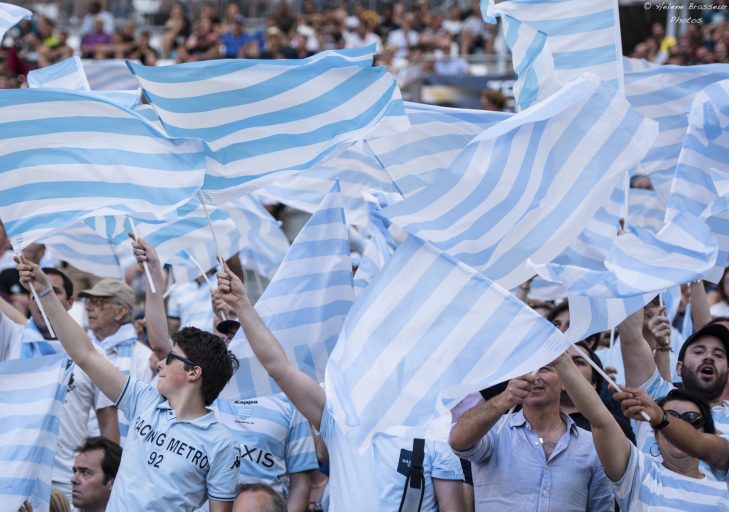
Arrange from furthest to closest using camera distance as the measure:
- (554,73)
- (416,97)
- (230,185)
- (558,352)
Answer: (416,97)
(554,73)
(230,185)
(558,352)

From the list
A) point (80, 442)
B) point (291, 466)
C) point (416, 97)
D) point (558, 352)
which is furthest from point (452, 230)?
point (416, 97)

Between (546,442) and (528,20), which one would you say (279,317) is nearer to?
(546,442)

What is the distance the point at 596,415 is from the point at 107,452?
97.3 inches

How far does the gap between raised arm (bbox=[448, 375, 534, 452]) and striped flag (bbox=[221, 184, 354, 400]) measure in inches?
42.1

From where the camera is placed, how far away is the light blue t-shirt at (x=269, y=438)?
18.4ft

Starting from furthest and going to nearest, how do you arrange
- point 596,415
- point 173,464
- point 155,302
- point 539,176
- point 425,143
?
1. point 425,143
2. point 155,302
3. point 173,464
4. point 539,176
5. point 596,415

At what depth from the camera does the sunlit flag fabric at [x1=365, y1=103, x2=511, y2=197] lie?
615 centimetres

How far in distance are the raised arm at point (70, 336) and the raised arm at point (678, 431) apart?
88.2 inches

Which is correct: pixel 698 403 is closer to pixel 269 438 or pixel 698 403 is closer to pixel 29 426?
pixel 269 438

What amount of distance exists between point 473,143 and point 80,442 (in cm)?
308

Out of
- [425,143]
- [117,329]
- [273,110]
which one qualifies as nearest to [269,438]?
[273,110]

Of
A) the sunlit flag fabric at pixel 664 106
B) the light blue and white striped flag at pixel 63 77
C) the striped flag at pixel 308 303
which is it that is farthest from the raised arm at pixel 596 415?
the light blue and white striped flag at pixel 63 77

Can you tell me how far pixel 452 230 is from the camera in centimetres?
459

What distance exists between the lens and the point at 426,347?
14.9 feet
